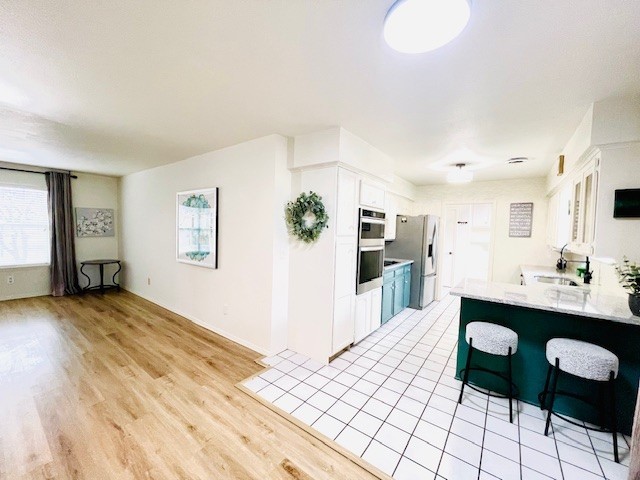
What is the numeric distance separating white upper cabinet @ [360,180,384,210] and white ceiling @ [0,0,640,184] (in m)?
0.60

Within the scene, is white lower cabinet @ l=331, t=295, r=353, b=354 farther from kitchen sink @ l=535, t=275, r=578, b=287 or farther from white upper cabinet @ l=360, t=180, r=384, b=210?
kitchen sink @ l=535, t=275, r=578, b=287

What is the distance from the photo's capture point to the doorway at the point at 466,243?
6.19 meters

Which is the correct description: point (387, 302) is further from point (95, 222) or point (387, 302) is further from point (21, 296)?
point (21, 296)

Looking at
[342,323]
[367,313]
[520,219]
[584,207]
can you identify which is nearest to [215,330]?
[342,323]

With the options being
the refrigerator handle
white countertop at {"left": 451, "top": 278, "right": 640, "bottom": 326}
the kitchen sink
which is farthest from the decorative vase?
the refrigerator handle

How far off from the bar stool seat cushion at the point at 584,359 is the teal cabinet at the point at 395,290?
83.7 inches

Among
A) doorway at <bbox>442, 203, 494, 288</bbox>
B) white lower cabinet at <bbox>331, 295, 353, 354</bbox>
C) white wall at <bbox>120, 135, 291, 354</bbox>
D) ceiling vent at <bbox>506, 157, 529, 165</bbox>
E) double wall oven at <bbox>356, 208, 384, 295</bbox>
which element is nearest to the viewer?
white lower cabinet at <bbox>331, 295, 353, 354</bbox>

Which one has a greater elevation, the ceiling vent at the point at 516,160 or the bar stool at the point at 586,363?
the ceiling vent at the point at 516,160

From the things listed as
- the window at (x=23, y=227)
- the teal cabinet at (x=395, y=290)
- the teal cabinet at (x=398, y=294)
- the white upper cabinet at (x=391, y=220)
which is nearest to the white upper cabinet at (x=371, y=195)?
the white upper cabinet at (x=391, y=220)

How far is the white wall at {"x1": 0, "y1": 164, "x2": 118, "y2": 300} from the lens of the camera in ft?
15.3

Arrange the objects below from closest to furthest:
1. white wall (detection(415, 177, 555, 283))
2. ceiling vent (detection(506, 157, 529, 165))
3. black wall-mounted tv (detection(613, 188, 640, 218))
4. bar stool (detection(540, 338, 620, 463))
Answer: bar stool (detection(540, 338, 620, 463)) < black wall-mounted tv (detection(613, 188, 640, 218)) < ceiling vent (detection(506, 157, 529, 165)) < white wall (detection(415, 177, 555, 283))

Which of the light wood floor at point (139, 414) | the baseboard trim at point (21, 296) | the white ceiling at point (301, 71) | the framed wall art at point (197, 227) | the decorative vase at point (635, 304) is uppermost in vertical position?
the white ceiling at point (301, 71)

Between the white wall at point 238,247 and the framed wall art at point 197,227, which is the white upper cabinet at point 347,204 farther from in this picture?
the framed wall art at point 197,227

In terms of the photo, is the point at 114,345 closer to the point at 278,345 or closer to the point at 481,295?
the point at 278,345
